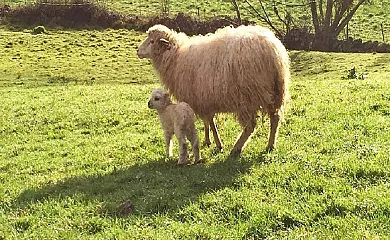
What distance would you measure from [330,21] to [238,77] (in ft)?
94.7

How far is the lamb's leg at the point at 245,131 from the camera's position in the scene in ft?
30.1

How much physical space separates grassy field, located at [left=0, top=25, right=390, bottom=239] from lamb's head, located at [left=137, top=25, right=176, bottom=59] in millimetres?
2047

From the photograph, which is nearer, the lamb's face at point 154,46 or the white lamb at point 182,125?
the white lamb at point 182,125

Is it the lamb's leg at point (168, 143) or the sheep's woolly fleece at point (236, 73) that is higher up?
the sheep's woolly fleece at point (236, 73)

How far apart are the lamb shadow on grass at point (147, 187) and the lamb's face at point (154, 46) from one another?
2.68 meters

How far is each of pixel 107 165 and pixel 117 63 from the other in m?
21.0

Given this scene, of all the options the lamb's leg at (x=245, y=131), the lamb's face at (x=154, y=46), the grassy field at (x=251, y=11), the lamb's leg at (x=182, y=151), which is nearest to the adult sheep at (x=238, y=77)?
Answer: the lamb's leg at (x=245, y=131)

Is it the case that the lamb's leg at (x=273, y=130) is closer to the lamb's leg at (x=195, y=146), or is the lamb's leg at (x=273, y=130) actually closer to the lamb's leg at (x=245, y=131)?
the lamb's leg at (x=245, y=131)

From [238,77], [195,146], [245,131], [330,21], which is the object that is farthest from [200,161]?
[330,21]

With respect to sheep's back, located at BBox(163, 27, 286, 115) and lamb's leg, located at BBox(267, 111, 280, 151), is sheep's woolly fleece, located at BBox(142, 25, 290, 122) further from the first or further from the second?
lamb's leg, located at BBox(267, 111, 280, 151)

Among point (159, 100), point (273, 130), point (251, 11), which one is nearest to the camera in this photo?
point (273, 130)

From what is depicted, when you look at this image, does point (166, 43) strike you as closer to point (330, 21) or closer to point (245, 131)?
point (245, 131)

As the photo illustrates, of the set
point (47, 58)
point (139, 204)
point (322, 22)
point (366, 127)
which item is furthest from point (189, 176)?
point (322, 22)

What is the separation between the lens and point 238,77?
29.5 feet
